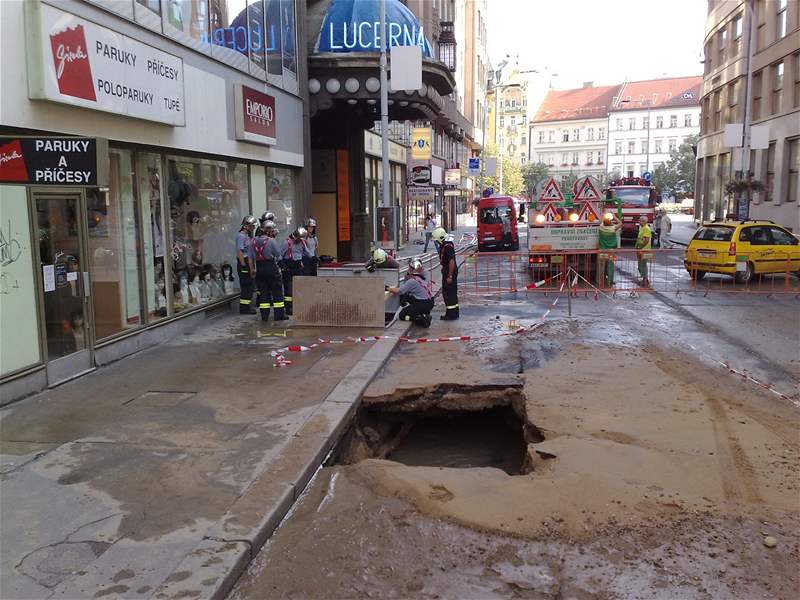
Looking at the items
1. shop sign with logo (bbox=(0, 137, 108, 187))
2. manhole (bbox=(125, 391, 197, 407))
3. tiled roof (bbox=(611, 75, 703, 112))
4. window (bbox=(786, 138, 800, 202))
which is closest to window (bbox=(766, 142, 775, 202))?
window (bbox=(786, 138, 800, 202))

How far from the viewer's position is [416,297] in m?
12.3

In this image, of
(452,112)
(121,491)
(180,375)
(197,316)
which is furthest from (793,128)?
(121,491)

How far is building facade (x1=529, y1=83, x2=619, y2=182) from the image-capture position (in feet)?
364

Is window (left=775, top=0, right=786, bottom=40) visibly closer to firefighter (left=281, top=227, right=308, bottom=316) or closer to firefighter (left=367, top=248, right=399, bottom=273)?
firefighter (left=367, top=248, right=399, bottom=273)

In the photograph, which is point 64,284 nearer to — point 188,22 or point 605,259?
point 188,22

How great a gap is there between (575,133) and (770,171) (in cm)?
8390

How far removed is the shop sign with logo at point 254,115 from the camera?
13305mm

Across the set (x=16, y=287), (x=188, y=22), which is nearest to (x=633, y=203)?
(x=188, y=22)

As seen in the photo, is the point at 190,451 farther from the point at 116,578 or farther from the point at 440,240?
the point at 440,240

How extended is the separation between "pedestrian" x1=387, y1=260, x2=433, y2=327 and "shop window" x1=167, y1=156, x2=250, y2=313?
3.57m

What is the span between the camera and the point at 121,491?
5.21 metres

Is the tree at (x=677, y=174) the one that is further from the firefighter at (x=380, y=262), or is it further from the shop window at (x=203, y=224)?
the shop window at (x=203, y=224)

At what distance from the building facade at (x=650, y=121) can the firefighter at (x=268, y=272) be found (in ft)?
328

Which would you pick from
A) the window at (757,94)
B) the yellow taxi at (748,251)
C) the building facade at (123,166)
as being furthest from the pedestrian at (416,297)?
the window at (757,94)
